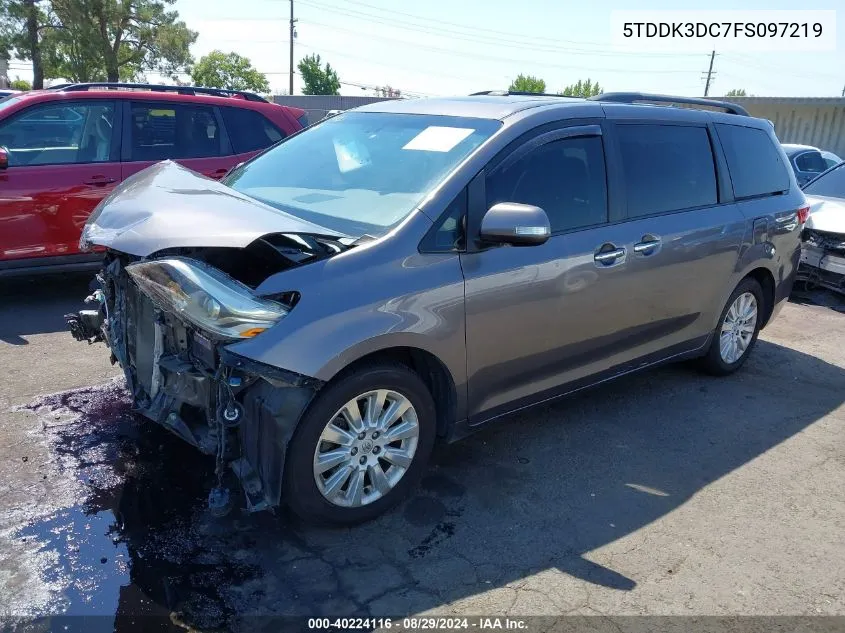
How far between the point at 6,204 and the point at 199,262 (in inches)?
160

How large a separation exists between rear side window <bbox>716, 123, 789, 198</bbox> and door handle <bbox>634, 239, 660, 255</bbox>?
1.18 metres

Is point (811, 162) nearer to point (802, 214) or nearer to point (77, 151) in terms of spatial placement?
point (802, 214)

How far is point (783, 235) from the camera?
5.25 m

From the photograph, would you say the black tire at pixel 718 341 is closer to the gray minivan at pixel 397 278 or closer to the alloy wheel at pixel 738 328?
the alloy wheel at pixel 738 328

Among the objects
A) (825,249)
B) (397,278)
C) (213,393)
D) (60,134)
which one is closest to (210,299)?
(213,393)

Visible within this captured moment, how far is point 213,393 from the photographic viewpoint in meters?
2.98

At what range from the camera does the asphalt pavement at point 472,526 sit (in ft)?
9.02

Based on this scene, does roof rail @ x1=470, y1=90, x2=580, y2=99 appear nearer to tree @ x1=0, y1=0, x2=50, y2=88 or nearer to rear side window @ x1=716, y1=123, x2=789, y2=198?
rear side window @ x1=716, y1=123, x2=789, y2=198

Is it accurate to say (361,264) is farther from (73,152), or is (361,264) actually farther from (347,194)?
(73,152)

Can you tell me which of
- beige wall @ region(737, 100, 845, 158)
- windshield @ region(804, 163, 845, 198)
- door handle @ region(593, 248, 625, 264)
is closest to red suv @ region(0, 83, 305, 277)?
door handle @ region(593, 248, 625, 264)

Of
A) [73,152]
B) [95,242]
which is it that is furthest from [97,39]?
[95,242]

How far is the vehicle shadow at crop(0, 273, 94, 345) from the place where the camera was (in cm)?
563

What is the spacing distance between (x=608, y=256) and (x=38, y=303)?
517 cm

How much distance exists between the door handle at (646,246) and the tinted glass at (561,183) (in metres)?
0.29
